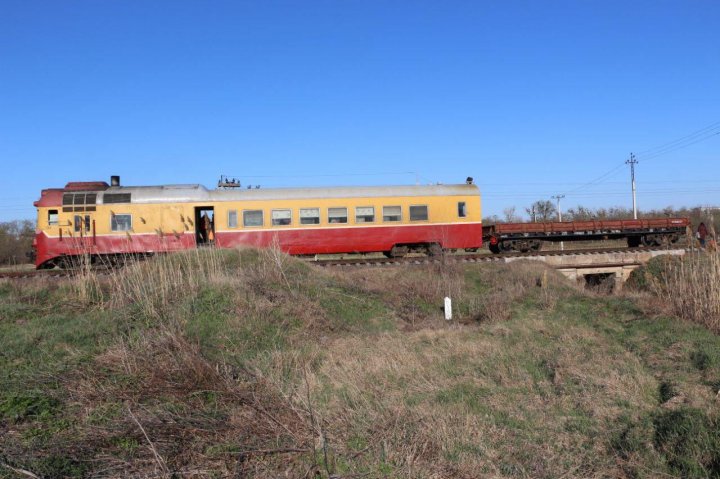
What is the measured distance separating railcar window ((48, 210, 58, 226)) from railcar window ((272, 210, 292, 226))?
7.25m

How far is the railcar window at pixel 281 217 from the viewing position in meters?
18.0

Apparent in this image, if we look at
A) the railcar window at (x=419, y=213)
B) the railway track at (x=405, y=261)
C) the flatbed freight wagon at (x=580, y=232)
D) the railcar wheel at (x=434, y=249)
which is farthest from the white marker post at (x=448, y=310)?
the flatbed freight wagon at (x=580, y=232)

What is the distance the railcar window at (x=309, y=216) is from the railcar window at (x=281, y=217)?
427 millimetres

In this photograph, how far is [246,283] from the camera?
9.95 m

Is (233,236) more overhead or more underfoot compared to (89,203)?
more underfoot

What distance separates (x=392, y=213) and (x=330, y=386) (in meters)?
13.0

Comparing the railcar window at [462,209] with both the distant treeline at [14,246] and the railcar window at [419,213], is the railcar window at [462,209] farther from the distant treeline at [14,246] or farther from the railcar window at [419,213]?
the distant treeline at [14,246]

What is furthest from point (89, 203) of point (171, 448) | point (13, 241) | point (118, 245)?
point (13, 241)

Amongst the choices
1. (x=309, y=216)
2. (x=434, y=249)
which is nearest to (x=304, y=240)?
(x=309, y=216)

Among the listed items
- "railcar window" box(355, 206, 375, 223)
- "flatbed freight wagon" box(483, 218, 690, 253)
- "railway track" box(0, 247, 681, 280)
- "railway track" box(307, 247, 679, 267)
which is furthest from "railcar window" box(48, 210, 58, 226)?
"flatbed freight wagon" box(483, 218, 690, 253)

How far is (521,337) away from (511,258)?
10.1 metres

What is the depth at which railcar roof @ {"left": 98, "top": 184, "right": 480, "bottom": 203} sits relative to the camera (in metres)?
17.6

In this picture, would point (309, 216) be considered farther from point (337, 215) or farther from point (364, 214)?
point (364, 214)

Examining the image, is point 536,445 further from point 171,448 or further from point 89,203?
point 89,203
